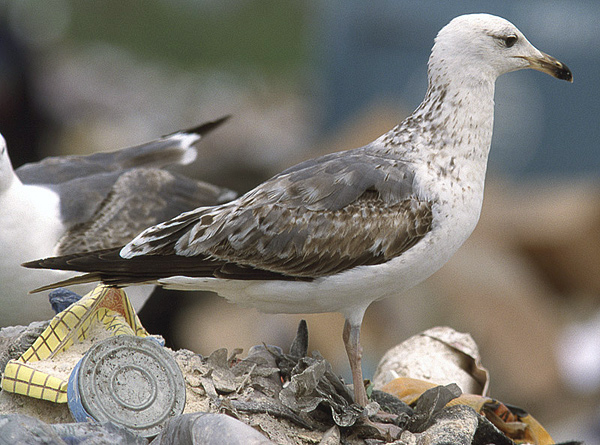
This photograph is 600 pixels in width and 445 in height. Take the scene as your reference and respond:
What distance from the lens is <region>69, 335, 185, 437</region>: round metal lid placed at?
10.3ft

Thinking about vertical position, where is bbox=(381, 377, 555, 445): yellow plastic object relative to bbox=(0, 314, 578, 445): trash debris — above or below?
below

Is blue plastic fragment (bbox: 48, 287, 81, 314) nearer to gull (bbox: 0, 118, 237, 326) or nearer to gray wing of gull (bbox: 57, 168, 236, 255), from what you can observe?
gull (bbox: 0, 118, 237, 326)

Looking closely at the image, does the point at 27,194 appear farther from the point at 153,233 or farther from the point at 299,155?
the point at 299,155

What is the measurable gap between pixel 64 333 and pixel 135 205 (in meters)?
1.91

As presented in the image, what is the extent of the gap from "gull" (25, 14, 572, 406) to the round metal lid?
43cm

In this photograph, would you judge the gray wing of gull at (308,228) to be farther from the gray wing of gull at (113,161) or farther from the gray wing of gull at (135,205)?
the gray wing of gull at (113,161)

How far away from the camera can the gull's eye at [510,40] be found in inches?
152

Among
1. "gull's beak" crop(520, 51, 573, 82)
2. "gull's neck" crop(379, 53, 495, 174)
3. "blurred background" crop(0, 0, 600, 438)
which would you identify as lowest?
"blurred background" crop(0, 0, 600, 438)

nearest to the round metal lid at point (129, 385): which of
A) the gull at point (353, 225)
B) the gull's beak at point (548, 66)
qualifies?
the gull at point (353, 225)

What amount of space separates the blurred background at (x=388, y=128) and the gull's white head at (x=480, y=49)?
3.52m

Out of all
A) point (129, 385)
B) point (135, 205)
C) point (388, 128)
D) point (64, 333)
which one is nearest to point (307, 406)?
point (129, 385)

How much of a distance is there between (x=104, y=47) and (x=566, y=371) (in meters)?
13.2

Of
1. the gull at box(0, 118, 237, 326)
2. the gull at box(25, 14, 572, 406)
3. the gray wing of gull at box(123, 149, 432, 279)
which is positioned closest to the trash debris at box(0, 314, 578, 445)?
the gull at box(25, 14, 572, 406)

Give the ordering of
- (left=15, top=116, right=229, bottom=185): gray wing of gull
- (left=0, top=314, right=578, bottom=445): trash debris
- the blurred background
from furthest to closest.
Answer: the blurred background → (left=15, top=116, right=229, bottom=185): gray wing of gull → (left=0, top=314, right=578, bottom=445): trash debris
